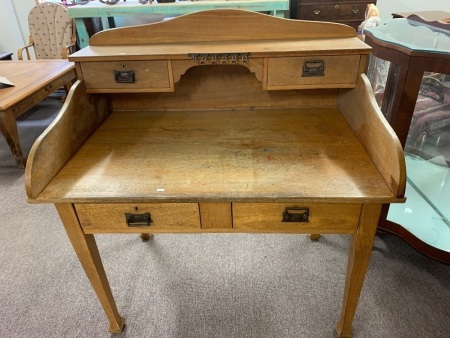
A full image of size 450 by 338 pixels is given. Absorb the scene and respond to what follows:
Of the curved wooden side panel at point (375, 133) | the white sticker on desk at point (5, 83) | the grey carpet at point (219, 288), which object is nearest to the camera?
the curved wooden side panel at point (375, 133)

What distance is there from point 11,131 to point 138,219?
1885 millimetres

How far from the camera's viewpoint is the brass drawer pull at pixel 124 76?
108 centimetres

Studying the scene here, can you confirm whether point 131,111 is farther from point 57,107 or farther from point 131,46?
point 57,107

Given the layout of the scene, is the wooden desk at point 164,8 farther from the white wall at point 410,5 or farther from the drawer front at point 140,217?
the drawer front at point 140,217

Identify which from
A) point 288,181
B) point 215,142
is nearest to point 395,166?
point 288,181

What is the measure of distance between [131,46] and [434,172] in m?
1.54

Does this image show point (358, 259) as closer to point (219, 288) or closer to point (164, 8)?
point (219, 288)

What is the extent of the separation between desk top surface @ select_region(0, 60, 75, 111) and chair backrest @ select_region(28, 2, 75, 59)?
566 mm

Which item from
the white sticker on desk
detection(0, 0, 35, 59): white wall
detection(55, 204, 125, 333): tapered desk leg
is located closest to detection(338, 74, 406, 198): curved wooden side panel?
detection(55, 204, 125, 333): tapered desk leg

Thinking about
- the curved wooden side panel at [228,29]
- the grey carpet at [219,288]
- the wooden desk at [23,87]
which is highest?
the curved wooden side panel at [228,29]

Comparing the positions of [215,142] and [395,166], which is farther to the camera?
[215,142]

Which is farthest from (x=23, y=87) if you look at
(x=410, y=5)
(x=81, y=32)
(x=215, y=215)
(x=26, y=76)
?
(x=410, y=5)

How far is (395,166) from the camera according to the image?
2.59 feet

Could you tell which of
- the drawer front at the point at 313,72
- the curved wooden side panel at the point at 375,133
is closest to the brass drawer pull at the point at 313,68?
the drawer front at the point at 313,72
